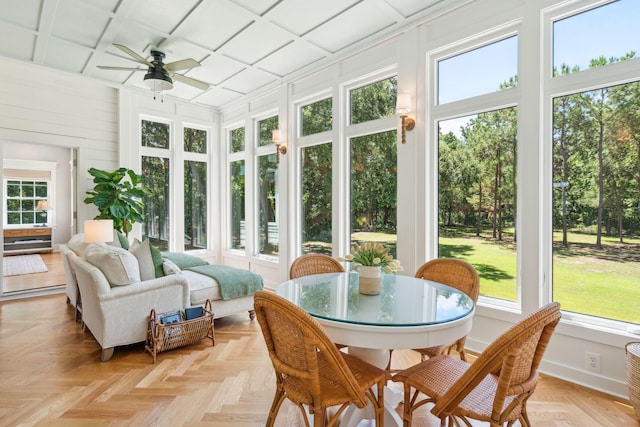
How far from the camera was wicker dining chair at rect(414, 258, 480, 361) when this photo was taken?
2.28m

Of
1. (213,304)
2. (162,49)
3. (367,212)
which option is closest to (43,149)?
Answer: (162,49)

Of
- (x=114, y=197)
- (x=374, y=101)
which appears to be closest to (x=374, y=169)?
(x=374, y=101)

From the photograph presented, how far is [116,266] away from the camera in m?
2.81

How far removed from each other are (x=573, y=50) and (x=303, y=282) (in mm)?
2873

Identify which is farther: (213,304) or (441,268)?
(213,304)

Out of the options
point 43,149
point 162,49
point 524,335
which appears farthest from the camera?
point 43,149

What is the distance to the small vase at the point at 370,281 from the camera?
200 cm

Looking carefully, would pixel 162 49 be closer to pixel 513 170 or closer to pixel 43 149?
pixel 513 170

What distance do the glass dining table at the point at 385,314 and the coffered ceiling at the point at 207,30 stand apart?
2.75 meters

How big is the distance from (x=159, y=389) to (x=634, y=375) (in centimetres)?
324

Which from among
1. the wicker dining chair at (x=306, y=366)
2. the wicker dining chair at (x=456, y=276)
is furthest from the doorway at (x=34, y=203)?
the wicker dining chair at (x=456, y=276)

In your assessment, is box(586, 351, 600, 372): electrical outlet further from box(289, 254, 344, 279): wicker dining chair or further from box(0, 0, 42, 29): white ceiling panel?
box(0, 0, 42, 29): white ceiling panel

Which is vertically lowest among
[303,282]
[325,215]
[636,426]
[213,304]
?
[636,426]

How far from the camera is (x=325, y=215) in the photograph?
4664 mm
